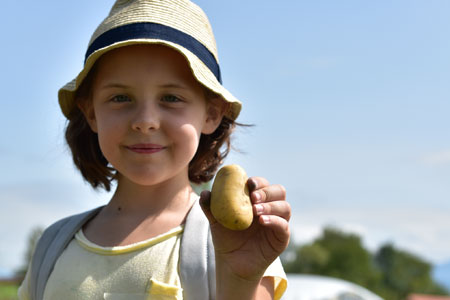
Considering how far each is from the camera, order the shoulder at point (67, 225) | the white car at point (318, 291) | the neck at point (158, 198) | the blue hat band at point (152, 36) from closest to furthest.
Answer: the blue hat band at point (152, 36) < the neck at point (158, 198) < the shoulder at point (67, 225) < the white car at point (318, 291)

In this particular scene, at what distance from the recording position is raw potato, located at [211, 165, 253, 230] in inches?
75.2

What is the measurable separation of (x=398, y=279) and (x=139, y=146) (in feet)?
207

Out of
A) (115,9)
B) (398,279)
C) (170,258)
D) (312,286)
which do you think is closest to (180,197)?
(170,258)

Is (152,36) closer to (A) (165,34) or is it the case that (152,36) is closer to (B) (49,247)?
(A) (165,34)

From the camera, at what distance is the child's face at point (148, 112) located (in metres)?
2.35

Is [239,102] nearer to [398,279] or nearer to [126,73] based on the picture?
[126,73]

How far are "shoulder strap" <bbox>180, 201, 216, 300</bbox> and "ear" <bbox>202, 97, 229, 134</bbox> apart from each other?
471mm

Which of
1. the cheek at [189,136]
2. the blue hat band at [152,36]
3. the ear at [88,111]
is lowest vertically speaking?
the cheek at [189,136]

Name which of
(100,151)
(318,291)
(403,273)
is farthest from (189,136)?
(403,273)

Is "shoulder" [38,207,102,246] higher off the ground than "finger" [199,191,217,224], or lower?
lower

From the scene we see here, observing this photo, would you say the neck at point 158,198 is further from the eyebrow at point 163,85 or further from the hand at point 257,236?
the hand at point 257,236

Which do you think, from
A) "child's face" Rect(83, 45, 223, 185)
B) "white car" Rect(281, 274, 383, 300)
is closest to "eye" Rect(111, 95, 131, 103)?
"child's face" Rect(83, 45, 223, 185)

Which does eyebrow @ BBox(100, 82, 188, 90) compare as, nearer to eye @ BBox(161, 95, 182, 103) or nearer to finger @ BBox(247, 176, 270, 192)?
eye @ BBox(161, 95, 182, 103)

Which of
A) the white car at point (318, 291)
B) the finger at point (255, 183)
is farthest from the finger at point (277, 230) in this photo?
the white car at point (318, 291)
